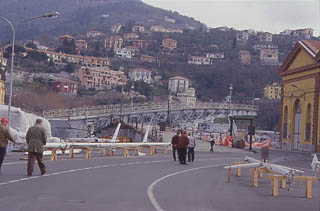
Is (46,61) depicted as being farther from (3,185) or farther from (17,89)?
(3,185)

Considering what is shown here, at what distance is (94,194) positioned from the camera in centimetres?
1251

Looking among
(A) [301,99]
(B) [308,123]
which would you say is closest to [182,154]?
(B) [308,123]

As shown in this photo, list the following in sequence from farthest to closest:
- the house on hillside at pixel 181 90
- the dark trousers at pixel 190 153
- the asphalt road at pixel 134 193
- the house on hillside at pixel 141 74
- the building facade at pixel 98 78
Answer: the house on hillside at pixel 141 74 → the house on hillside at pixel 181 90 → the building facade at pixel 98 78 → the dark trousers at pixel 190 153 → the asphalt road at pixel 134 193

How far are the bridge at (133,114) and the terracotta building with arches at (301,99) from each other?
837 inches

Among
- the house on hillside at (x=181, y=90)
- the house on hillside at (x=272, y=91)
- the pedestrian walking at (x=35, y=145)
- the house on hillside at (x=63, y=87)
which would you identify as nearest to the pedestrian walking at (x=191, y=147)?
the pedestrian walking at (x=35, y=145)

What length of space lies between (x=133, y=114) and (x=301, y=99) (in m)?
29.9

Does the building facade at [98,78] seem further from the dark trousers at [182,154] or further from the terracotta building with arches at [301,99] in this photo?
the dark trousers at [182,154]

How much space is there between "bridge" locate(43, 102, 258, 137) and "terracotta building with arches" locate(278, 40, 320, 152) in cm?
2126

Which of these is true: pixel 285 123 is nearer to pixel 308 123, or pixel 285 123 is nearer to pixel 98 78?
pixel 308 123

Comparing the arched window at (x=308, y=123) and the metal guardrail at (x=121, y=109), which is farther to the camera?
the metal guardrail at (x=121, y=109)

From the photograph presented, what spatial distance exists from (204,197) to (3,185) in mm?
4819

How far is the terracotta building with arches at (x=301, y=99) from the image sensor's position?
60438 millimetres

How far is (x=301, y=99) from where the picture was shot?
65.4 metres

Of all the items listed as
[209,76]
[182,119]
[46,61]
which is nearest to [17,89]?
[182,119]
